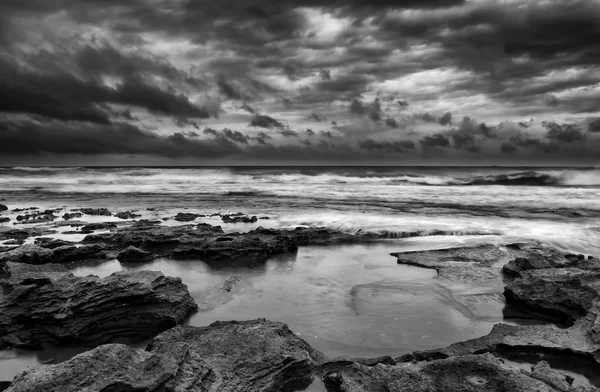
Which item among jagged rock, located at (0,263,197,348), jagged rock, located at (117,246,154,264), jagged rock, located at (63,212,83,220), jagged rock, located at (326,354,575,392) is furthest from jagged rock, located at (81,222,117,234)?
jagged rock, located at (326,354,575,392)

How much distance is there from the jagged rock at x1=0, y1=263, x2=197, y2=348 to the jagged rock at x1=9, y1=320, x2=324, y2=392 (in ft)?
4.41

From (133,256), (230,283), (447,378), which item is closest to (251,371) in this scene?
(447,378)

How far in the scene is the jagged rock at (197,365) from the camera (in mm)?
3459

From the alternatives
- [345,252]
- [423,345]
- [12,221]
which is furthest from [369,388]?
[12,221]

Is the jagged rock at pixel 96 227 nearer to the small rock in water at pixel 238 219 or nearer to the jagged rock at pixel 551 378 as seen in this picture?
the small rock in water at pixel 238 219

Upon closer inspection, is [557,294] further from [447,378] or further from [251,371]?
[251,371]

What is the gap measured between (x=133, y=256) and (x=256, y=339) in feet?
22.2

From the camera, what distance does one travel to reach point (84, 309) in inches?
230

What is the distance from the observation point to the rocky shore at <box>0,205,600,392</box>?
3.67 m

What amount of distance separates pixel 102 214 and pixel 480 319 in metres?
17.4

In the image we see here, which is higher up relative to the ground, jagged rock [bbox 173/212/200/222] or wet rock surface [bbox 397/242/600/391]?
wet rock surface [bbox 397/242/600/391]

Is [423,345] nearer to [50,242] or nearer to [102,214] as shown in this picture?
[50,242]

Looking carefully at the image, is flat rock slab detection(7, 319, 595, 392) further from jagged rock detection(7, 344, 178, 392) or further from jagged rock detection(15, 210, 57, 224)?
jagged rock detection(15, 210, 57, 224)

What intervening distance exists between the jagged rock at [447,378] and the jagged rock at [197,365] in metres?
0.79
